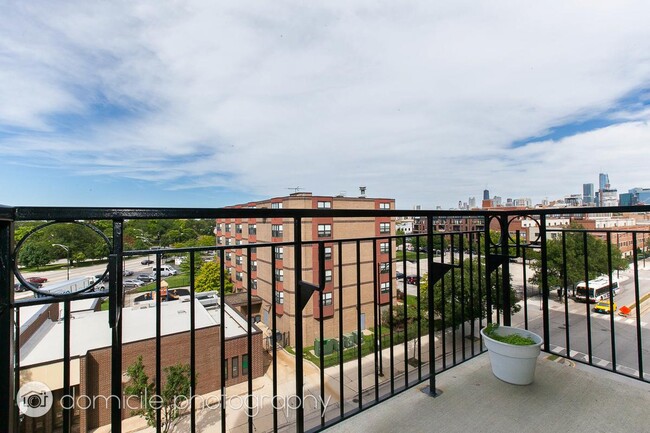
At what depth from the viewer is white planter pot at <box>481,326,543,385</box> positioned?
5.28 ft

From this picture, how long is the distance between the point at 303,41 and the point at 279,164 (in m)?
19.6

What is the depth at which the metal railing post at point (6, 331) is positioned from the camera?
2.25ft

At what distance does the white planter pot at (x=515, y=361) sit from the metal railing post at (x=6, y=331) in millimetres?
2041

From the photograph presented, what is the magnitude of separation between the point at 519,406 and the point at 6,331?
2.04 m

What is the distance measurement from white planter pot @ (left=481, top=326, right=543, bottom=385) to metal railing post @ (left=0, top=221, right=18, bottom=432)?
204cm

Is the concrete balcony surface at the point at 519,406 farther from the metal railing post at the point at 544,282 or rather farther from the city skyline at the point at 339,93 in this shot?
the city skyline at the point at 339,93

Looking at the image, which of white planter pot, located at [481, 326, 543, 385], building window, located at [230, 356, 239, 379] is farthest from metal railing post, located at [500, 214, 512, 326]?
building window, located at [230, 356, 239, 379]

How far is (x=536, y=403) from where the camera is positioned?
1.48 m

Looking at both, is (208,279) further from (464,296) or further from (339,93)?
(464,296)

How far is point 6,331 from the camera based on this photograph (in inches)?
28.0

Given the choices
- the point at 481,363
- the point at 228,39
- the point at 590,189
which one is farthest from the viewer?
the point at 590,189

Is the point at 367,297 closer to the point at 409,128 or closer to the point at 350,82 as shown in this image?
the point at 409,128

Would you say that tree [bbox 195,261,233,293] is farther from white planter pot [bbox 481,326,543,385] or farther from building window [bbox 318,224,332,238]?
white planter pot [bbox 481,326,543,385]

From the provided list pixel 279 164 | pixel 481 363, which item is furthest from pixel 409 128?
pixel 279 164
